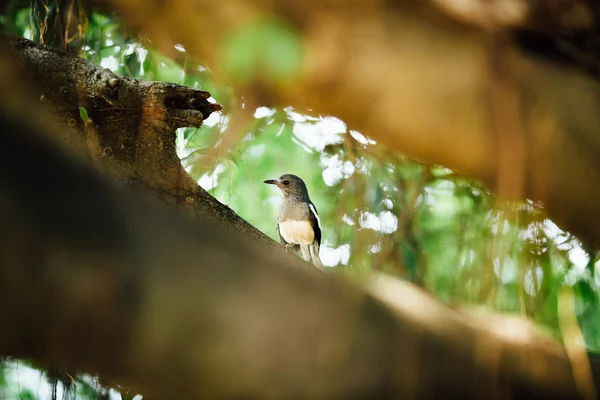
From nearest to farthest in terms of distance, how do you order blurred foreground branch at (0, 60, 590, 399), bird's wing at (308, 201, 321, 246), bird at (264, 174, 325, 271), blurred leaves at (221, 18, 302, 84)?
blurred foreground branch at (0, 60, 590, 399), blurred leaves at (221, 18, 302, 84), bird at (264, 174, 325, 271), bird's wing at (308, 201, 321, 246)

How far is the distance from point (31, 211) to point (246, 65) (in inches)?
47.2

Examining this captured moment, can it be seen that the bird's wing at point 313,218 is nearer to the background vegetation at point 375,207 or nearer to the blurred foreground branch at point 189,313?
the background vegetation at point 375,207

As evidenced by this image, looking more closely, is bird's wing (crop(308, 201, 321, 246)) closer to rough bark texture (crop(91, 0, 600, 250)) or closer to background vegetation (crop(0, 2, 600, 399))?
background vegetation (crop(0, 2, 600, 399))

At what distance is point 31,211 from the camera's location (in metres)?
0.89

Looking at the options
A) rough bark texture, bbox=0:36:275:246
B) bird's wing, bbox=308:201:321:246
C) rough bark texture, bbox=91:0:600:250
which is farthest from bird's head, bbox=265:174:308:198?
rough bark texture, bbox=91:0:600:250

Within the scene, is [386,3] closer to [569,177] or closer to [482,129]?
[482,129]

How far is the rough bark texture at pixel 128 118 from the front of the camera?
7.76ft

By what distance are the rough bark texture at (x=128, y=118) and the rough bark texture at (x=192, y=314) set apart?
4.15ft

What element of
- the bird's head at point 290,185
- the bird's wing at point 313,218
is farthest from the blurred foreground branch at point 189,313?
the bird's wing at point 313,218

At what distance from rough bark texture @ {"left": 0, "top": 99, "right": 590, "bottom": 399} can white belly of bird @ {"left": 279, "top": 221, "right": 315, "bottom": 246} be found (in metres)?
5.40

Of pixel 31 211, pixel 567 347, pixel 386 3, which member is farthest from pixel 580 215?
pixel 31 211

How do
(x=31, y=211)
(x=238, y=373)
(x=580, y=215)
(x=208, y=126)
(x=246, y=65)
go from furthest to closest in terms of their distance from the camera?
1. (x=208, y=126)
2. (x=580, y=215)
3. (x=246, y=65)
4. (x=238, y=373)
5. (x=31, y=211)

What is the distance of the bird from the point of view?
21.8 ft

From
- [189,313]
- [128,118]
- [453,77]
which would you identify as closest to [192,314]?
[189,313]
